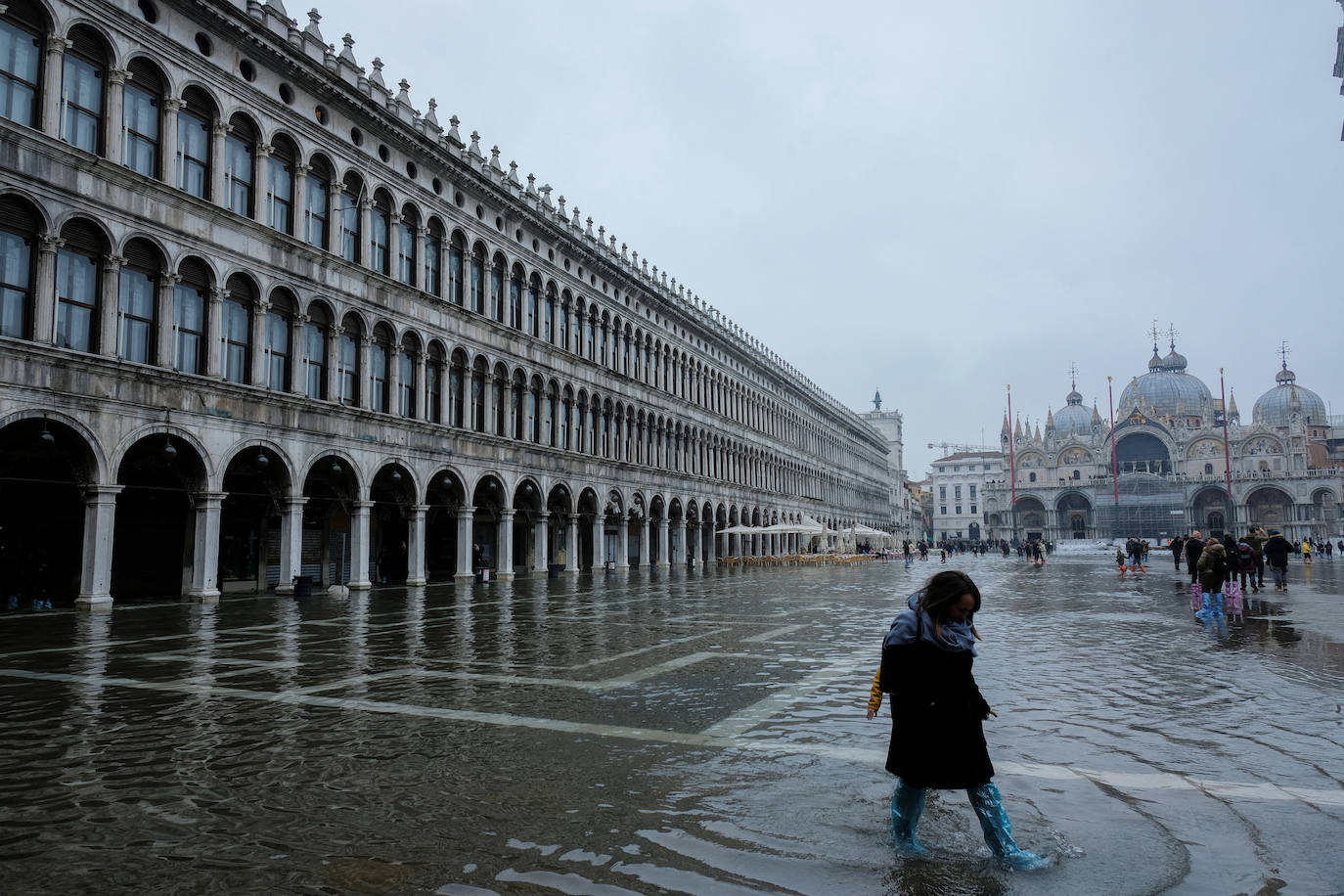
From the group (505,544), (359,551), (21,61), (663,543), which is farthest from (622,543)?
(21,61)

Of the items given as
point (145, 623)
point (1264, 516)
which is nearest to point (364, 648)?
A: point (145, 623)

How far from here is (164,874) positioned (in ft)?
14.6

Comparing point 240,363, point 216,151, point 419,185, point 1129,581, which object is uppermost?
point 419,185

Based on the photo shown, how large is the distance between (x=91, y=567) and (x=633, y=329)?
3206 centimetres

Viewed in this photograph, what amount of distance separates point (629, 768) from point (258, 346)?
21967 mm

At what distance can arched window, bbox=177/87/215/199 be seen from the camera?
23.2 m

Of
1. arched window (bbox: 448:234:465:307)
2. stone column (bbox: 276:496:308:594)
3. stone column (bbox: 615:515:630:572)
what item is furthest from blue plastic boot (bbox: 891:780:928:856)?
stone column (bbox: 615:515:630:572)

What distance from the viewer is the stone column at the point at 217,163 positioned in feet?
78.3

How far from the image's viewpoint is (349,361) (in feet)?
94.0

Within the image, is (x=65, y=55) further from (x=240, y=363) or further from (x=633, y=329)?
(x=633, y=329)

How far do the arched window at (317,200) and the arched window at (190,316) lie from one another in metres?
4.37

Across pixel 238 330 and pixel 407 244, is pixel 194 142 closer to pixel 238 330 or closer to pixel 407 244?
pixel 238 330

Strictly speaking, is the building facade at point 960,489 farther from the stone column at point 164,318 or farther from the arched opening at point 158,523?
the stone column at point 164,318

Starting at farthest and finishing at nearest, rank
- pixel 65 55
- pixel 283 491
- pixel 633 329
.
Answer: pixel 633 329 < pixel 283 491 < pixel 65 55
